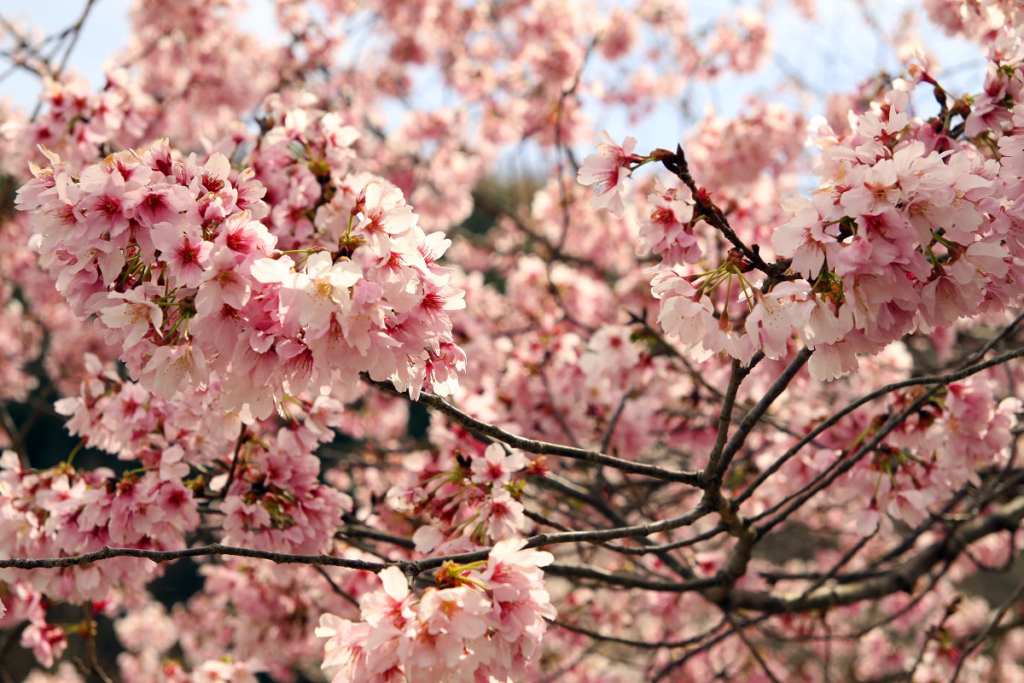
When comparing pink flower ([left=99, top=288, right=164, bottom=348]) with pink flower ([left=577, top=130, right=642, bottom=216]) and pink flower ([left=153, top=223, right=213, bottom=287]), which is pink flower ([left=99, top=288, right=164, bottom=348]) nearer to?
pink flower ([left=153, top=223, right=213, bottom=287])

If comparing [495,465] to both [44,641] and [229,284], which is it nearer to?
[229,284]

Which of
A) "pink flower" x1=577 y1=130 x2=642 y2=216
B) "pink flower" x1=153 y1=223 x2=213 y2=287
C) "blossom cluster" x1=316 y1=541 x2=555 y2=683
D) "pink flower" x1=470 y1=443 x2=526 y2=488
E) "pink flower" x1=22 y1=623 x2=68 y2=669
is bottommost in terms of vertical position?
"pink flower" x1=22 y1=623 x2=68 y2=669

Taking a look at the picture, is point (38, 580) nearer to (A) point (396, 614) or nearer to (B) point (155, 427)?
(B) point (155, 427)

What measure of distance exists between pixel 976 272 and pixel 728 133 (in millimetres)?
3111

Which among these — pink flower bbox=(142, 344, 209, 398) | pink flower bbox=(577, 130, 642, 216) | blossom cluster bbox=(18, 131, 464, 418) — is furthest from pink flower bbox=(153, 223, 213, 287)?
pink flower bbox=(577, 130, 642, 216)

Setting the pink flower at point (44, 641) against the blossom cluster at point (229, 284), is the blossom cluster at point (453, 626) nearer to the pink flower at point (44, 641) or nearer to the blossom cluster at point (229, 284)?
the blossom cluster at point (229, 284)

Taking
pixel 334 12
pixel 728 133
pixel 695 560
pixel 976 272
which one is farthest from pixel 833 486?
pixel 334 12

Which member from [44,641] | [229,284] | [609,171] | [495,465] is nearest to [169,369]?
[229,284]

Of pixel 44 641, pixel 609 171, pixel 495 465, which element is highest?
pixel 609 171

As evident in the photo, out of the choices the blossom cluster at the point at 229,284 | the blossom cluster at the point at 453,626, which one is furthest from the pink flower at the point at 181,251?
the blossom cluster at the point at 453,626

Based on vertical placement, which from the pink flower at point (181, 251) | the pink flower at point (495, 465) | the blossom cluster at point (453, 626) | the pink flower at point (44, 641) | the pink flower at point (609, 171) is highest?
the pink flower at point (609, 171)

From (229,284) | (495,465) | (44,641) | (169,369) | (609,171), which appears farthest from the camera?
(44,641)

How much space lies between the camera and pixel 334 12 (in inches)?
269

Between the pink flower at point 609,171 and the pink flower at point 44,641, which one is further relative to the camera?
the pink flower at point 44,641
